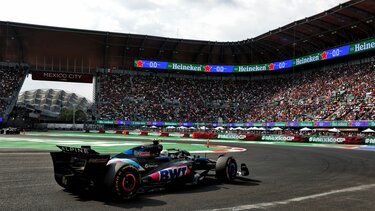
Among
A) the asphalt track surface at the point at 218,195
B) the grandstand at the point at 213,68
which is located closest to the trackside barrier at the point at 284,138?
the grandstand at the point at 213,68

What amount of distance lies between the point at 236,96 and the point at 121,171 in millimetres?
63745

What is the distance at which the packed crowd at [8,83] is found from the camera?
2372 inches

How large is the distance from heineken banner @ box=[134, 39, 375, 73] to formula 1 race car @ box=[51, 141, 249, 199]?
4790 cm

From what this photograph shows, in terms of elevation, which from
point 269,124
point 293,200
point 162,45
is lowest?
point 293,200

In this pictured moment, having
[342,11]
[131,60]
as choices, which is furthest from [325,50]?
[131,60]

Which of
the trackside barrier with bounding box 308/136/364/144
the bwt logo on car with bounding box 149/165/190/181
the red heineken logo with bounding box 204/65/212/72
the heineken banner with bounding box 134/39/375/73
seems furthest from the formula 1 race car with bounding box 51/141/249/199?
the red heineken logo with bounding box 204/65/212/72

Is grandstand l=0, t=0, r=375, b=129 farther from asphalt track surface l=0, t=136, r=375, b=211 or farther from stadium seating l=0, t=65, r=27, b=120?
asphalt track surface l=0, t=136, r=375, b=211

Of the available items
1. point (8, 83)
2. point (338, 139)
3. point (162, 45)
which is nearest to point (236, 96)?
point (162, 45)

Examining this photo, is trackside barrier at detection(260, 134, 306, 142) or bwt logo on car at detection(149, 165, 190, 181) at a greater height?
bwt logo on car at detection(149, 165, 190, 181)

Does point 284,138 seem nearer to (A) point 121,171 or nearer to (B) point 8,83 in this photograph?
(A) point 121,171

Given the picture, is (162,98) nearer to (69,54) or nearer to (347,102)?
(69,54)

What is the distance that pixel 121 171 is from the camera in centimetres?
698

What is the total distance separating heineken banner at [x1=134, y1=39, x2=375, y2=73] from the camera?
51.5 m

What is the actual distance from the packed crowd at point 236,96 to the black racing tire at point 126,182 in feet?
139
